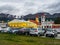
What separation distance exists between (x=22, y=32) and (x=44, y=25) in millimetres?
35095

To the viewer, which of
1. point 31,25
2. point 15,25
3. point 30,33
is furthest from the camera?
point 15,25

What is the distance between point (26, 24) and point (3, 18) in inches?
2887

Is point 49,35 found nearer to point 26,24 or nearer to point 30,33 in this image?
point 30,33

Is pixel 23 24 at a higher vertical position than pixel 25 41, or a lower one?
lower

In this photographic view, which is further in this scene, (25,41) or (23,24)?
(23,24)

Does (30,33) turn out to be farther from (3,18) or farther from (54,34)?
(3,18)

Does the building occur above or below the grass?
below

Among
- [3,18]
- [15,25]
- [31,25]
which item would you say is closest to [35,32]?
[31,25]

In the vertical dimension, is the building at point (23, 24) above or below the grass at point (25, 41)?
below

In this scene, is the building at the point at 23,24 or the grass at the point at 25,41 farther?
the building at the point at 23,24

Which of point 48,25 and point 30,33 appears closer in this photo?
point 30,33

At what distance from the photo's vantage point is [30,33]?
3800cm

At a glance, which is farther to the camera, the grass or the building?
the building

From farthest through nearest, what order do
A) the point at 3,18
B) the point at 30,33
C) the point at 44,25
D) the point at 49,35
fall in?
1. the point at 3,18
2. the point at 44,25
3. the point at 30,33
4. the point at 49,35
